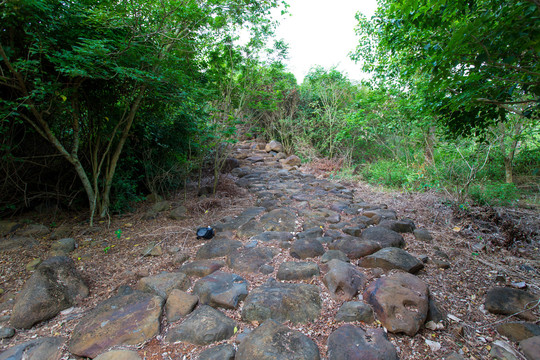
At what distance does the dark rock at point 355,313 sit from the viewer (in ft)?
5.04

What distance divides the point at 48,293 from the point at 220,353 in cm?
145

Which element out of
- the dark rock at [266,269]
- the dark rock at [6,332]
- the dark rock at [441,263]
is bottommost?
the dark rock at [6,332]

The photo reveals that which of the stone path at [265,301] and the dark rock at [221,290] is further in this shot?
the dark rock at [221,290]

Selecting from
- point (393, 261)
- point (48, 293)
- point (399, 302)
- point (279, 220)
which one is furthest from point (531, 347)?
point (48, 293)

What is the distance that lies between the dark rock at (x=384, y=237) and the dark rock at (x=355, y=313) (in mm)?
968

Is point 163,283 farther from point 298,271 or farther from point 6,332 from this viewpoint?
point 298,271

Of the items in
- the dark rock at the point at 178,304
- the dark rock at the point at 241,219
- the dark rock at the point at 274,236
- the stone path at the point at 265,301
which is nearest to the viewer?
the stone path at the point at 265,301

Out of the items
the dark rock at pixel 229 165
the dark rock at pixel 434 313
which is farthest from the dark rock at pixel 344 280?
the dark rock at pixel 229 165

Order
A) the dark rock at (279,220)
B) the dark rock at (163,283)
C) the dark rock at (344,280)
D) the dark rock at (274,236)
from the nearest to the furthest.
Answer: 1. the dark rock at (344,280)
2. the dark rock at (163,283)
3. the dark rock at (274,236)
4. the dark rock at (279,220)

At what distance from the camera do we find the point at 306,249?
2.32 m

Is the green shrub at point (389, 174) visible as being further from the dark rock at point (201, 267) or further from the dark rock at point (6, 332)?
the dark rock at point (6, 332)

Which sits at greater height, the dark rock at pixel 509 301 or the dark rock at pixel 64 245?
the dark rock at pixel 509 301

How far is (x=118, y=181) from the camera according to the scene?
356cm

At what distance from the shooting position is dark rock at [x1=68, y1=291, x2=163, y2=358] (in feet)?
4.72
